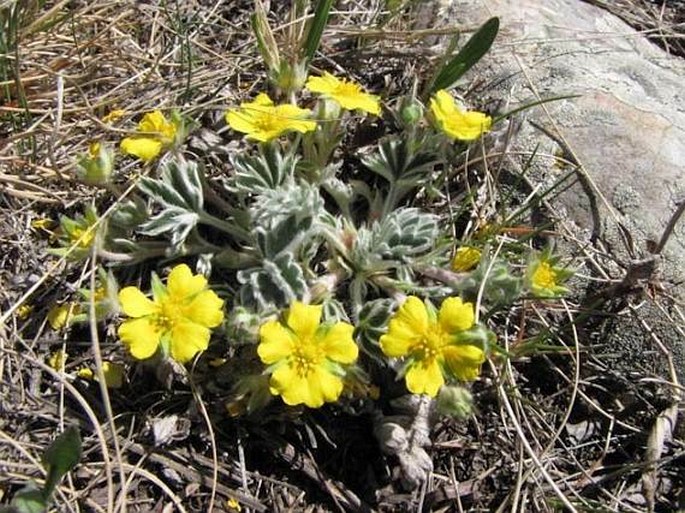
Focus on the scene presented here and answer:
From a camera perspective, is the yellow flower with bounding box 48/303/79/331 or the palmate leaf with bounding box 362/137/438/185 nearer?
the yellow flower with bounding box 48/303/79/331

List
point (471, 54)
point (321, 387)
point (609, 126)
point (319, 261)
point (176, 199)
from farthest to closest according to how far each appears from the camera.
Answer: point (609, 126) < point (471, 54) < point (319, 261) < point (176, 199) < point (321, 387)

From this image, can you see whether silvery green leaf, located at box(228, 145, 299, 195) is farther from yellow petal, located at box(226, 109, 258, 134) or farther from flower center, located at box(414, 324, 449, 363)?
flower center, located at box(414, 324, 449, 363)

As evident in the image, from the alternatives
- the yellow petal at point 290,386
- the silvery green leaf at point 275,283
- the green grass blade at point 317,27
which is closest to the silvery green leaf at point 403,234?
the silvery green leaf at point 275,283

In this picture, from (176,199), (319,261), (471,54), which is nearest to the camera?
(176,199)

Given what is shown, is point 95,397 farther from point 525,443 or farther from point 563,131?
point 563,131

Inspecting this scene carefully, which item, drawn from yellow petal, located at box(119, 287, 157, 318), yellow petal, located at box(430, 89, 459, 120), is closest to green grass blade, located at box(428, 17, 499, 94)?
yellow petal, located at box(430, 89, 459, 120)

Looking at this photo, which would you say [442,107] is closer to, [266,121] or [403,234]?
[403,234]

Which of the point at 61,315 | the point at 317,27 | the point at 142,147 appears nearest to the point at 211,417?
the point at 61,315
